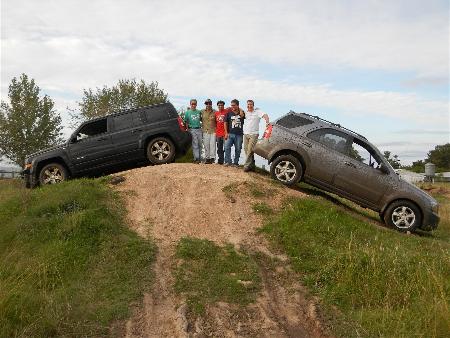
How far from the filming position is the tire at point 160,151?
40.4 feet

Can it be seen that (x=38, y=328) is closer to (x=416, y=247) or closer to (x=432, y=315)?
(x=432, y=315)

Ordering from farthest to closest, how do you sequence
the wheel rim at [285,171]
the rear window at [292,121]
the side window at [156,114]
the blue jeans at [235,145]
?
the side window at [156,114]
the blue jeans at [235,145]
the rear window at [292,121]
the wheel rim at [285,171]

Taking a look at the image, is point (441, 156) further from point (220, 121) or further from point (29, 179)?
point (29, 179)

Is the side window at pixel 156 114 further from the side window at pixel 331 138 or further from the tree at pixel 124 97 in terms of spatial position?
the tree at pixel 124 97

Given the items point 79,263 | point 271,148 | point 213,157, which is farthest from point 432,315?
point 213,157

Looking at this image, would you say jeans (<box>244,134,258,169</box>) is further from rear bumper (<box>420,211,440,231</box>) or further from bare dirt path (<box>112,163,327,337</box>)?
rear bumper (<box>420,211,440,231</box>)

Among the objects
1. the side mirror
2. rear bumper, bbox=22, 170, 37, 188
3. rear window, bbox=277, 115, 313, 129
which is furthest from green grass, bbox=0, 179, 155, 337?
the side mirror

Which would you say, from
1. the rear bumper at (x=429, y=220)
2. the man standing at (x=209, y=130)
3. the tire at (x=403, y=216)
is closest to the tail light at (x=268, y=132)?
the man standing at (x=209, y=130)

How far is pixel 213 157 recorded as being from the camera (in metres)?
12.7

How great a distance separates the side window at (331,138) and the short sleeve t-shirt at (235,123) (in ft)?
6.24

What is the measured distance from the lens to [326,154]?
10844 millimetres

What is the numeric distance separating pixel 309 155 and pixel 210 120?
2.98 m

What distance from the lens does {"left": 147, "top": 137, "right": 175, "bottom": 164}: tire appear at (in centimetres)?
1230

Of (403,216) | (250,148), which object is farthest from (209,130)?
(403,216)
